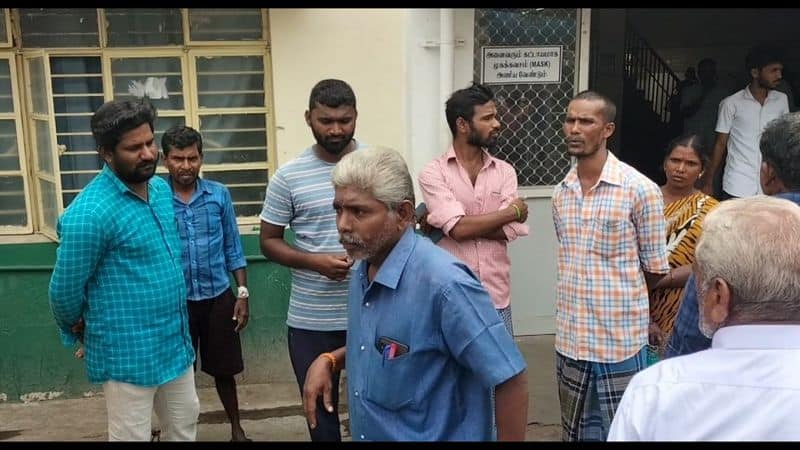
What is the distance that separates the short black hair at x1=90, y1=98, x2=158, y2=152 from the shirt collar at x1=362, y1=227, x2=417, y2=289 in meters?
1.23

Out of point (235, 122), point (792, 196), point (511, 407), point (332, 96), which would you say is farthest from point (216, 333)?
point (792, 196)

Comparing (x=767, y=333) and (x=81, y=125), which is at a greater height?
(x=81, y=125)

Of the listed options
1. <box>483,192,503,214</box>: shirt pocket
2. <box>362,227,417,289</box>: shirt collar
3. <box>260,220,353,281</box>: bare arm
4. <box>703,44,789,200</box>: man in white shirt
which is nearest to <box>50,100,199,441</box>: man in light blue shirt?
<box>260,220,353,281</box>: bare arm

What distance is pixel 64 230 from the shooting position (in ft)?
7.98

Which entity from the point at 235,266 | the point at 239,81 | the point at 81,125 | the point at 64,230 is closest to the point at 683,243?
the point at 235,266

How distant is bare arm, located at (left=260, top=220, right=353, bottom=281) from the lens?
9.02 ft

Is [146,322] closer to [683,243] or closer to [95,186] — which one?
[95,186]

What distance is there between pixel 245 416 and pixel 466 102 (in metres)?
2.32

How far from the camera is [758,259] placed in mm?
1278

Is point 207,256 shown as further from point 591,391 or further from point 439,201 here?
point 591,391

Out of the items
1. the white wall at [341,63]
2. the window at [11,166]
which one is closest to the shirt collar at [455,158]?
the white wall at [341,63]

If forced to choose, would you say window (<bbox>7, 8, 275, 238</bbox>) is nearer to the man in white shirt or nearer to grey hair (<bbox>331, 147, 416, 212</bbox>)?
grey hair (<bbox>331, 147, 416, 212</bbox>)

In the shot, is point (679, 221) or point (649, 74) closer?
point (679, 221)

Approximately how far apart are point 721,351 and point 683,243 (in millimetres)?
1735
